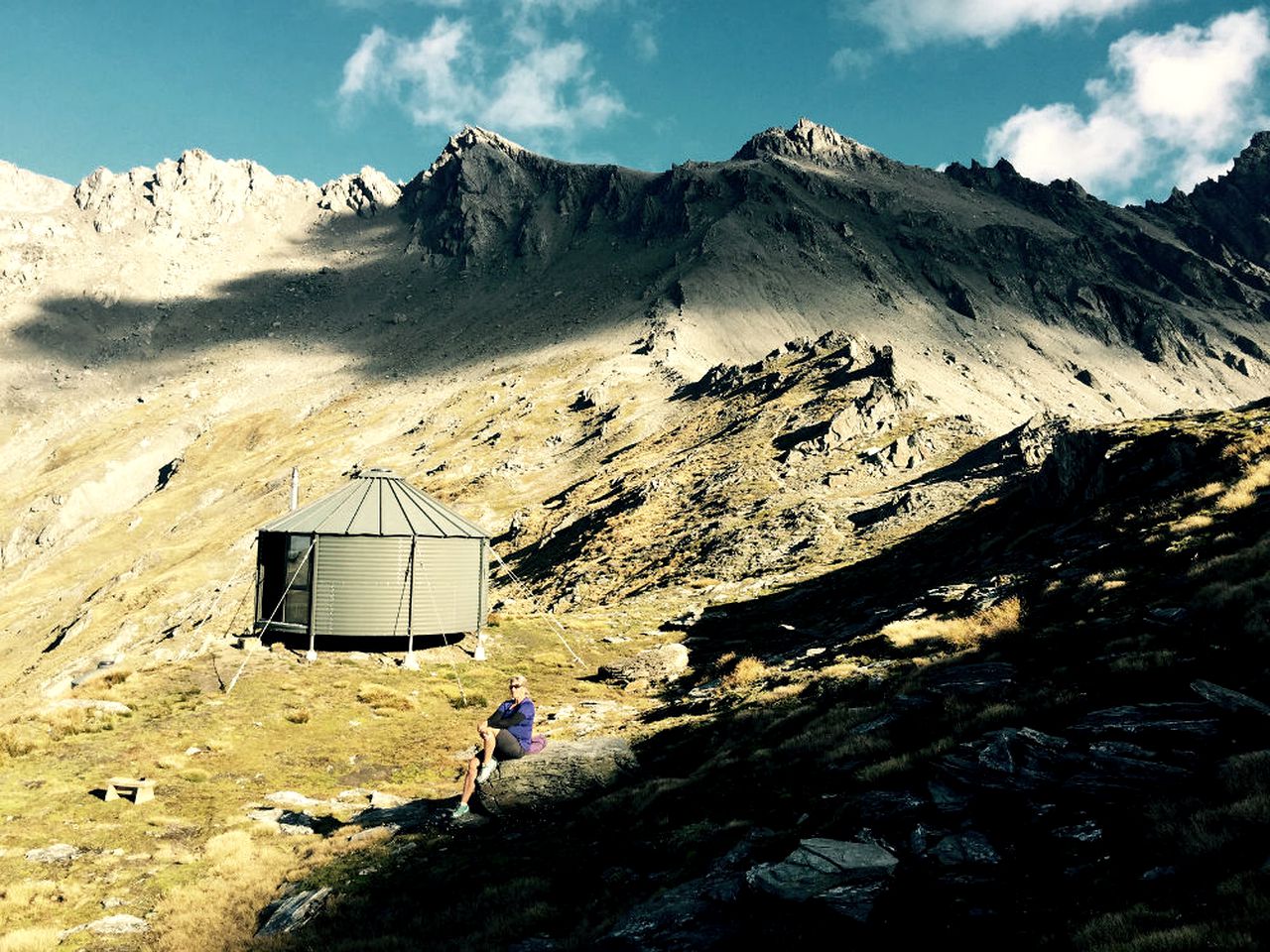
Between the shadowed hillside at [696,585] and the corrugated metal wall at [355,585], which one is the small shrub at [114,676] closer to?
the shadowed hillside at [696,585]

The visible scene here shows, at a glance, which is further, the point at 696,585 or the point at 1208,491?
the point at 696,585

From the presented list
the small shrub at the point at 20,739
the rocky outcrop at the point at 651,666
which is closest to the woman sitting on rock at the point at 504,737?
the small shrub at the point at 20,739

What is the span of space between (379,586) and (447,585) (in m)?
2.54

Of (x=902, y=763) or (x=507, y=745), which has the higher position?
(x=902, y=763)

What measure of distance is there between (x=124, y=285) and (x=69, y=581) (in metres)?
114

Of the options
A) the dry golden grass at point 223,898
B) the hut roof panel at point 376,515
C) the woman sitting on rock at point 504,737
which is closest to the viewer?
the dry golden grass at point 223,898

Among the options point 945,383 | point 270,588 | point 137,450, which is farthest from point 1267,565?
point 137,450

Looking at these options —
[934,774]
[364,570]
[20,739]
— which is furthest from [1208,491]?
[20,739]

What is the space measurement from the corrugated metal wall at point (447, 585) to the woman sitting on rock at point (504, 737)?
1481cm

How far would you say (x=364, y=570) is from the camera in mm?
27109

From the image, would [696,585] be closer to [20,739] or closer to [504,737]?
[504,737]

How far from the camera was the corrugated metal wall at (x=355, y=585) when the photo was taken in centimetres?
2694

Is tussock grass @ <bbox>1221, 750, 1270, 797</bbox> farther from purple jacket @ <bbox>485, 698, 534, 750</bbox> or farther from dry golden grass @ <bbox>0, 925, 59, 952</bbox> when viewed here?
dry golden grass @ <bbox>0, 925, 59, 952</bbox>

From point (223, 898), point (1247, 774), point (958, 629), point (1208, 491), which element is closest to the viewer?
point (1247, 774)
